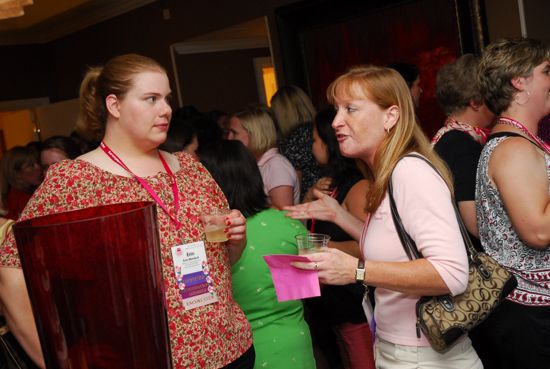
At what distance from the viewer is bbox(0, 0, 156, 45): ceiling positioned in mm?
7508

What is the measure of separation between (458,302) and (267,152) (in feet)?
8.33

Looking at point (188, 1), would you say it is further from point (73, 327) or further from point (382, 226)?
point (73, 327)

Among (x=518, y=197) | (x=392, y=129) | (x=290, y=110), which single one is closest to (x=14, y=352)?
(x=392, y=129)

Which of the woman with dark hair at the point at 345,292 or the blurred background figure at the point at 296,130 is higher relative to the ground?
the blurred background figure at the point at 296,130

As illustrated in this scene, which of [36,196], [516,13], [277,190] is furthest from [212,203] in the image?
[516,13]

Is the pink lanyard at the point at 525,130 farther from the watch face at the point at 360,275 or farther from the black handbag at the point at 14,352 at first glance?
the black handbag at the point at 14,352

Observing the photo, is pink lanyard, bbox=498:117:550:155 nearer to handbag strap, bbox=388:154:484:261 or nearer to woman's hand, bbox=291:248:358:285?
handbag strap, bbox=388:154:484:261

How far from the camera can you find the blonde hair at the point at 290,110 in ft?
14.4

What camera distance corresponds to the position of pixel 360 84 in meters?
1.68

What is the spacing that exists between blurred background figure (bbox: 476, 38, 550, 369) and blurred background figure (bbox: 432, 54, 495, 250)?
0.24 meters

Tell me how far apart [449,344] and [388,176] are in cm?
45

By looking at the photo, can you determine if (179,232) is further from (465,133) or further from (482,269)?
(465,133)

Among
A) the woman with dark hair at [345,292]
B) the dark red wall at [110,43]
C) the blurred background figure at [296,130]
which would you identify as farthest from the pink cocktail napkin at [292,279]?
the dark red wall at [110,43]

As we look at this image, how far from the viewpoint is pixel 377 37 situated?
5.32m
